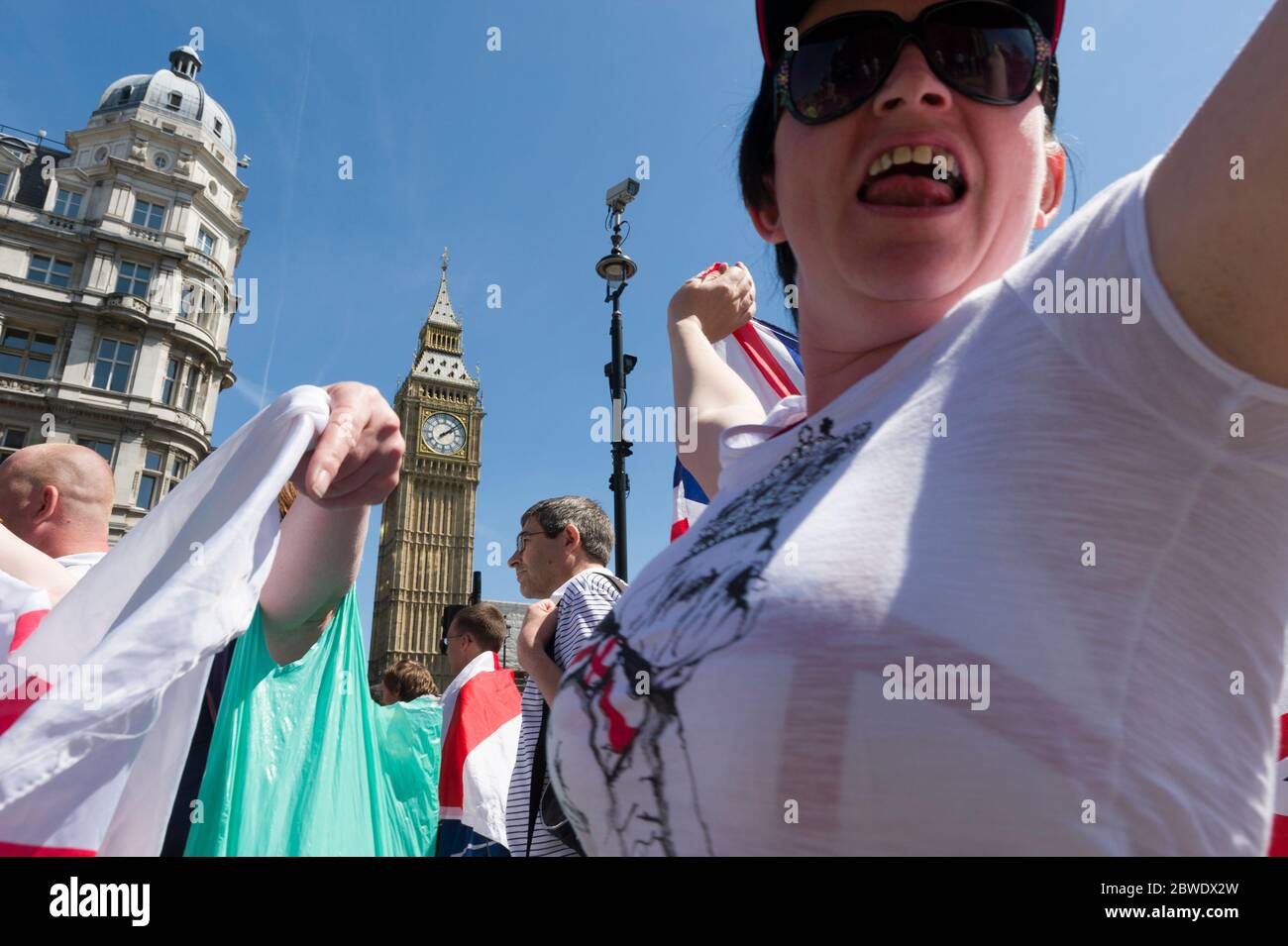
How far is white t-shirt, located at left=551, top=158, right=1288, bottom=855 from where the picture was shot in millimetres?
622

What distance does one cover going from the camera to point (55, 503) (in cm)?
278

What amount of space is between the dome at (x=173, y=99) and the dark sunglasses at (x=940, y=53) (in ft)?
121

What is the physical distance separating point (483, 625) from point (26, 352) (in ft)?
90.7

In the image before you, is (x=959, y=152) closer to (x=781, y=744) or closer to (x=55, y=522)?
(x=781, y=744)

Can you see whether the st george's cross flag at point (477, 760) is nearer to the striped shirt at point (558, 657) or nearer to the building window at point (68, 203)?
the striped shirt at point (558, 657)

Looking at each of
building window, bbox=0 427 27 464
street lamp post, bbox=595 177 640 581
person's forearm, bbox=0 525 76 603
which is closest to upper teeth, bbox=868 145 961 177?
person's forearm, bbox=0 525 76 603

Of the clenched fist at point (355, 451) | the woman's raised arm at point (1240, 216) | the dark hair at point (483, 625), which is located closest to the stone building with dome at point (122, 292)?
the dark hair at point (483, 625)

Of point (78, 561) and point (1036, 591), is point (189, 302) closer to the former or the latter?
point (78, 561)

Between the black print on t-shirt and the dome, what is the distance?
37.1 metres

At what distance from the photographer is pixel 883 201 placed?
98 centimetres

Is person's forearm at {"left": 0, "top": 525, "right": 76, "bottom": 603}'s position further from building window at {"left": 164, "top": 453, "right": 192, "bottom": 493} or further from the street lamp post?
building window at {"left": 164, "top": 453, "right": 192, "bottom": 493}

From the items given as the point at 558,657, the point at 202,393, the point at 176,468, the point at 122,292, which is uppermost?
the point at 122,292

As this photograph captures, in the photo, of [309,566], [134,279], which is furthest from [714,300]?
[134,279]

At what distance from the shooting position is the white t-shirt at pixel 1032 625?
2.04ft
